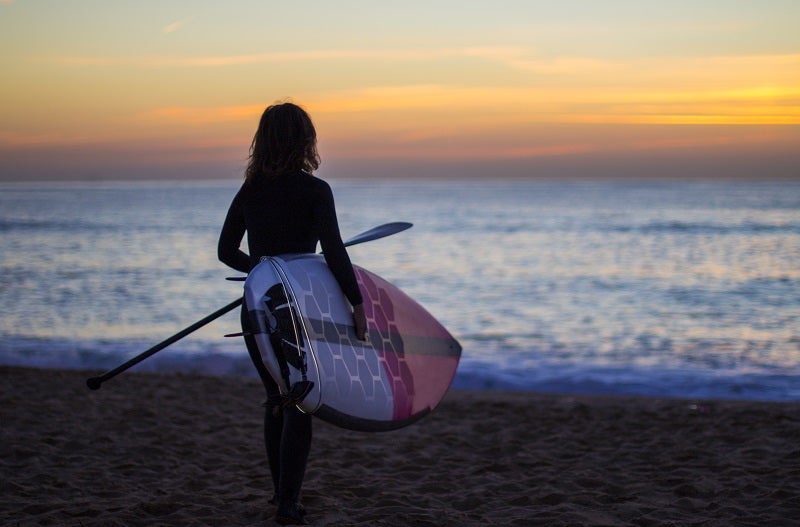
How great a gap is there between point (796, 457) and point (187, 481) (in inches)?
131

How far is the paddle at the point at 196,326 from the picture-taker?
3.26m

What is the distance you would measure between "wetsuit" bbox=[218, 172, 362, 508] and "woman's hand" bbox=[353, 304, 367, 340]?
2.3 inches

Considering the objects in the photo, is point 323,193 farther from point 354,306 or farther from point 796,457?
point 796,457

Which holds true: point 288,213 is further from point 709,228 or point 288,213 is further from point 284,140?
point 709,228

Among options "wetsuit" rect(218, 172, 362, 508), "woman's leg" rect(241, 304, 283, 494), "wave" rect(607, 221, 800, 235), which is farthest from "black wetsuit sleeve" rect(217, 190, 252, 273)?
"wave" rect(607, 221, 800, 235)

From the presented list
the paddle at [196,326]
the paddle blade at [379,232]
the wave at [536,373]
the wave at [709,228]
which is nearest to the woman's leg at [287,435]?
the paddle at [196,326]

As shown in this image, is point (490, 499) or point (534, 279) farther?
point (534, 279)

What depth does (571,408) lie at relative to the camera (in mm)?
5984

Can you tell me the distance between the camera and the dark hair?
289cm

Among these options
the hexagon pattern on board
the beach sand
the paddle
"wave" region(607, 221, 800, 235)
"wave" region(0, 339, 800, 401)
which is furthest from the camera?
"wave" region(607, 221, 800, 235)

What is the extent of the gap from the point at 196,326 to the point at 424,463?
1.81 metres

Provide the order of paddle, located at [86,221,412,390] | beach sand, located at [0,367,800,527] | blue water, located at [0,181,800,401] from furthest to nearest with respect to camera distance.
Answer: blue water, located at [0,181,800,401]
beach sand, located at [0,367,800,527]
paddle, located at [86,221,412,390]

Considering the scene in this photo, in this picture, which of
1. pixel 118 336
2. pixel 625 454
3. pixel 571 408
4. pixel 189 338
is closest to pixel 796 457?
pixel 625 454

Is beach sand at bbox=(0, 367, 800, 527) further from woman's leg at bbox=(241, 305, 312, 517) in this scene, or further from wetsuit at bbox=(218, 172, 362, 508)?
wetsuit at bbox=(218, 172, 362, 508)
